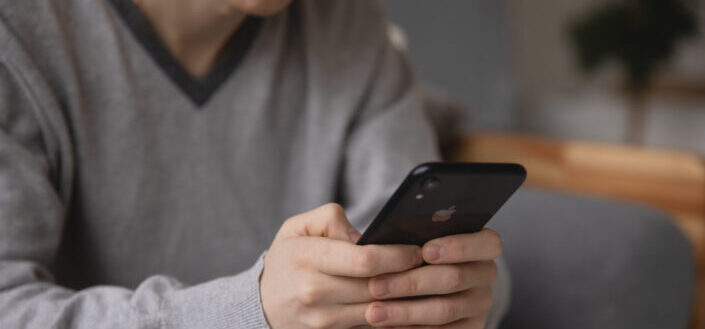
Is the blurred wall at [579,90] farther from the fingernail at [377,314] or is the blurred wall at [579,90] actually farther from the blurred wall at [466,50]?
the fingernail at [377,314]

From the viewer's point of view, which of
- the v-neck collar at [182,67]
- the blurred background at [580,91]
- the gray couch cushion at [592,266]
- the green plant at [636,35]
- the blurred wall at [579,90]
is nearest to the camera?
the v-neck collar at [182,67]

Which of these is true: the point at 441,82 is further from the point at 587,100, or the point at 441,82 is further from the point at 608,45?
the point at 587,100

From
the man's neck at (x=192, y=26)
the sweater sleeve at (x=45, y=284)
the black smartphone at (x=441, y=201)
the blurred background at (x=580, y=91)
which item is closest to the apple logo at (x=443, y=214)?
the black smartphone at (x=441, y=201)

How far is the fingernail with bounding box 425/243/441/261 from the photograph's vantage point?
42 cm

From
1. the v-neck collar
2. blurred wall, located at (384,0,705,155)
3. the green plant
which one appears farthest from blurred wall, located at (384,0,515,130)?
the green plant

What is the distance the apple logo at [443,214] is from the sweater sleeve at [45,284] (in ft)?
0.44

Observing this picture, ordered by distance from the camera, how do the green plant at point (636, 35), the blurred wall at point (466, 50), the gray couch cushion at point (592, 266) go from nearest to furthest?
the gray couch cushion at point (592, 266) → the blurred wall at point (466, 50) → the green plant at point (636, 35)

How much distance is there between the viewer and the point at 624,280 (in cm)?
79

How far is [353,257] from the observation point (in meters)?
0.39

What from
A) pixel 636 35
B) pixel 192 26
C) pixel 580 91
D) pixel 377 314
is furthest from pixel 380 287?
pixel 580 91

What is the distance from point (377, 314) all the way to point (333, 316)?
3cm

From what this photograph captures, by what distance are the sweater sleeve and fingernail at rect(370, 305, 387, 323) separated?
8 centimetres

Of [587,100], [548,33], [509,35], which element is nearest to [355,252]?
[509,35]

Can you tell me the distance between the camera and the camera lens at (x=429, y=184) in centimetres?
37
